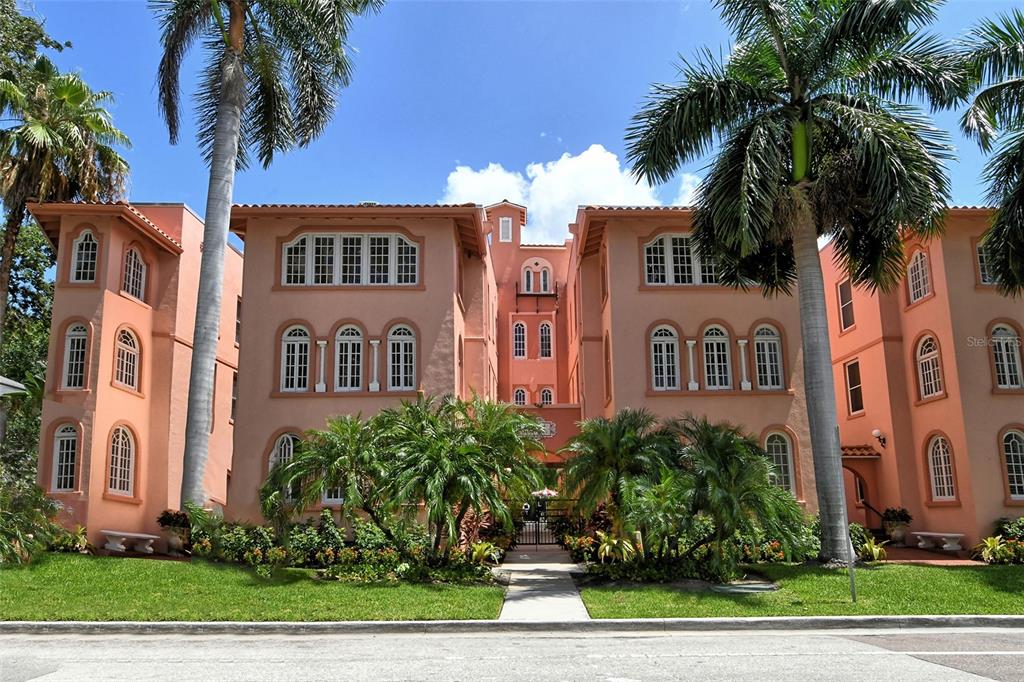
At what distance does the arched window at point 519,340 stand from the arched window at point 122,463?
58.7 feet

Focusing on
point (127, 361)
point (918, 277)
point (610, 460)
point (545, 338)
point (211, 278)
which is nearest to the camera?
point (610, 460)

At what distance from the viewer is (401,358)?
889 inches

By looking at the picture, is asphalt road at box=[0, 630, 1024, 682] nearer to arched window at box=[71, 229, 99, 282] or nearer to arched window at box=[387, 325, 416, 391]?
arched window at box=[387, 325, 416, 391]

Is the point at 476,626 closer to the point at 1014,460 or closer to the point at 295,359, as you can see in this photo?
the point at 295,359

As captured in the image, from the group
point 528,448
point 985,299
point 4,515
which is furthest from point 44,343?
point 985,299

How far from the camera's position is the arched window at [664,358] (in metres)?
22.8

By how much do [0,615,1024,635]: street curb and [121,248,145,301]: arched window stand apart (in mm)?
12952

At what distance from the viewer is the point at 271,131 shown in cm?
2206

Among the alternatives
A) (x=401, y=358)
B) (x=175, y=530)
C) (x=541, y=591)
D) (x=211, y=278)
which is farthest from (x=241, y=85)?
(x=541, y=591)

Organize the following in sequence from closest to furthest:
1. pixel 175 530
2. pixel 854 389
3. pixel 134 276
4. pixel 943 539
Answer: pixel 175 530 < pixel 943 539 < pixel 134 276 < pixel 854 389

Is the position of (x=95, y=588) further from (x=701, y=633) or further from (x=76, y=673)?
(x=701, y=633)

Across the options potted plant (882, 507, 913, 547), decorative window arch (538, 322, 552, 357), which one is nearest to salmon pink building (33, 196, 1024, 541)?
potted plant (882, 507, 913, 547)

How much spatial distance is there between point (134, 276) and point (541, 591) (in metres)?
15.5

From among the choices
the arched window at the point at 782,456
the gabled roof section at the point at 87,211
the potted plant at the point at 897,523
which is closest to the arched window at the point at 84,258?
the gabled roof section at the point at 87,211
